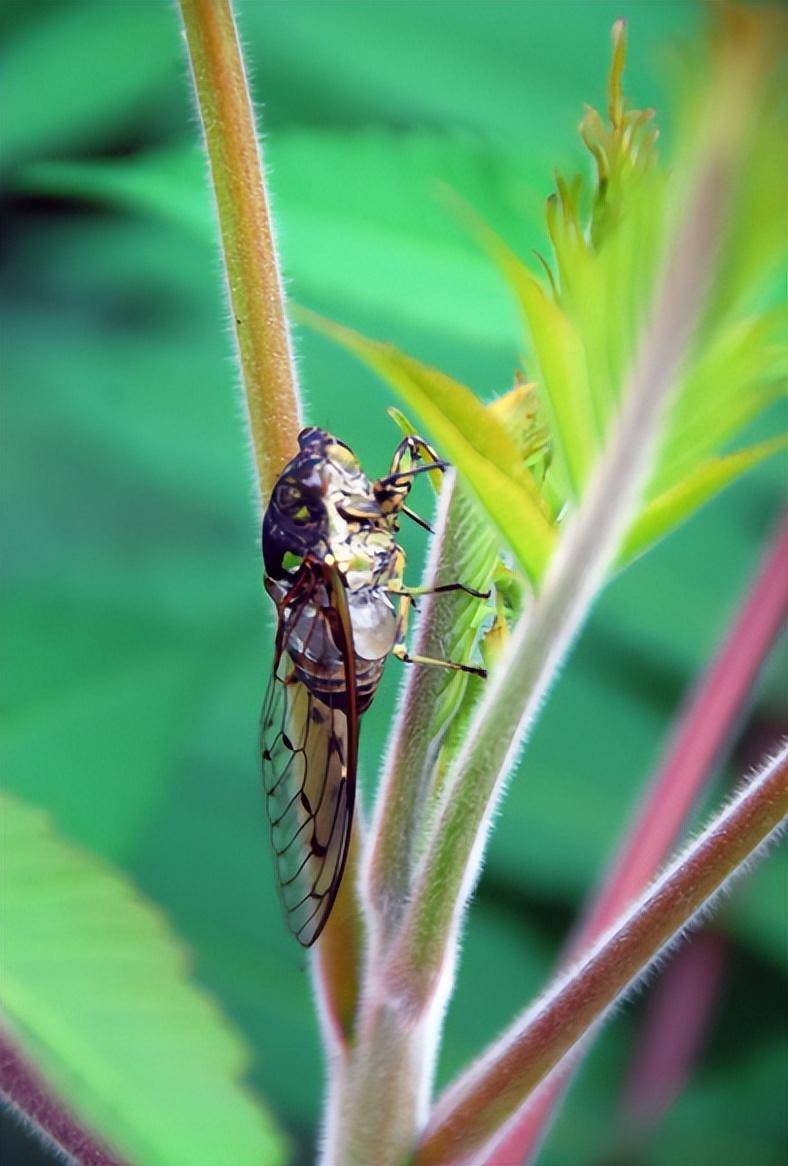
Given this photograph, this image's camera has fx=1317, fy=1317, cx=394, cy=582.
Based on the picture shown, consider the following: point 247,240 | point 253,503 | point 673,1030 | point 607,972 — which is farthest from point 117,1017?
point 253,503

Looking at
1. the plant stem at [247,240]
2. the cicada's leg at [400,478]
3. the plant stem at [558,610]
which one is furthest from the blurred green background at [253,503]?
the plant stem at [558,610]

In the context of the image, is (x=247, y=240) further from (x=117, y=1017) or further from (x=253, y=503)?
(x=253, y=503)

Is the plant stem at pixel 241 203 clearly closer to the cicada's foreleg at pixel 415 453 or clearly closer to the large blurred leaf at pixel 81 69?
the cicada's foreleg at pixel 415 453

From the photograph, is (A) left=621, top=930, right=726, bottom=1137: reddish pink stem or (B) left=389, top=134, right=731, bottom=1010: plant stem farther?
(A) left=621, top=930, right=726, bottom=1137: reddish pink stem

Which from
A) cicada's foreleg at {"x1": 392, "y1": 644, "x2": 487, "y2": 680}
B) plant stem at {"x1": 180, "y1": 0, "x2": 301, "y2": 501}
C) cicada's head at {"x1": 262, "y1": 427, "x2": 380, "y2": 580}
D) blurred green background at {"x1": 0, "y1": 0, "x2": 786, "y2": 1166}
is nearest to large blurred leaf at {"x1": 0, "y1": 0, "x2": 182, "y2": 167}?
blurred green background at {"x1": 0, "y1": 0, "x2": 786, "y2": 1166}

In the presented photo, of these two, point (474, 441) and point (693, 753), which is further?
point (693, 753)

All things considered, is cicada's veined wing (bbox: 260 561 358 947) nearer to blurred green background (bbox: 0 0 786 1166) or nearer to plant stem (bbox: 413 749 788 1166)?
plant stem (bbox: 413 749 788 1166)

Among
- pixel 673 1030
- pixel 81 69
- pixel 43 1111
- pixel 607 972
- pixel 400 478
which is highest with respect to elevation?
pixel 81 69
